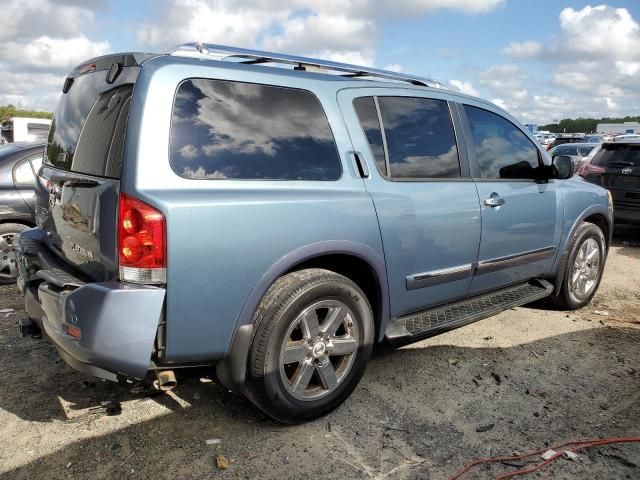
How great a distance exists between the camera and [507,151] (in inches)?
161

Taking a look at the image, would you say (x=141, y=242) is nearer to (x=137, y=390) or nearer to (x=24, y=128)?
(x=137, y=390)

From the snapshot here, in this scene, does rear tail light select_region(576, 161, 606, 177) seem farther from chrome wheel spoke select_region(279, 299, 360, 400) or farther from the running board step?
chrome wheel spoke select_region(279, 299, 360, 400)

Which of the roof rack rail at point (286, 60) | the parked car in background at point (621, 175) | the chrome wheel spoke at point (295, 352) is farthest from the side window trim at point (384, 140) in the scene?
the parked car in background at point (621, 175)

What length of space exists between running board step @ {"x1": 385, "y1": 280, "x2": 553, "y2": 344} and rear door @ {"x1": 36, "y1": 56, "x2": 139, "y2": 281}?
1.74 meters

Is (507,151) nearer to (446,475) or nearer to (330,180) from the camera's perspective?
(330,180)

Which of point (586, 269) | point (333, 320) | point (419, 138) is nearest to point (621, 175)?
point (586, 269)

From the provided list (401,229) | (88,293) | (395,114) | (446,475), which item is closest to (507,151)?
(395,114)

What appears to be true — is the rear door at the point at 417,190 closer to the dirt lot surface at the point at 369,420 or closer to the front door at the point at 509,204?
the front door at the point at 509,204

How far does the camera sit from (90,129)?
110 inches

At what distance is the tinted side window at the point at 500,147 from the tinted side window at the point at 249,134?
1.42 metres

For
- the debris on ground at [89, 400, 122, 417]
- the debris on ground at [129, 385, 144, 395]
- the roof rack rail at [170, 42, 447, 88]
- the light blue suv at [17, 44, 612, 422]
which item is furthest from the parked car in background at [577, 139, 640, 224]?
the debris on ground at [89, 400, 122, 417]

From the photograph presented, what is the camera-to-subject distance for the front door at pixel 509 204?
3.77 meters

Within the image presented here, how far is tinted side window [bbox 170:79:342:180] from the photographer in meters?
2.46

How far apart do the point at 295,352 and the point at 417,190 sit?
126 cm
